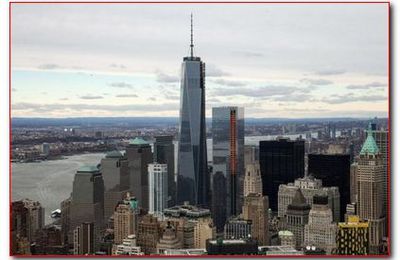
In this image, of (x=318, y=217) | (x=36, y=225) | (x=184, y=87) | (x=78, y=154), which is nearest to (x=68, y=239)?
(x=36, y=225)

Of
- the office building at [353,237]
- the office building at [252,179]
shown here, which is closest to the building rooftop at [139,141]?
the office building at [252,179]

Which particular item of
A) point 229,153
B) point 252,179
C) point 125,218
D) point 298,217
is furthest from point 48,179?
point 298,217

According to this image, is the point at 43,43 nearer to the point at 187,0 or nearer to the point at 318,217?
the point at 187,0

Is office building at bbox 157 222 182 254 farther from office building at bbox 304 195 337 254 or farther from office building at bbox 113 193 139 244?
office building at bbox 304 195 337 254

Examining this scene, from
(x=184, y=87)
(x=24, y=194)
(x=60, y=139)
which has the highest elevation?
(x=184, y=87)

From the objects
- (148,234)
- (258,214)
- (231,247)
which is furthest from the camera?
(258,214)

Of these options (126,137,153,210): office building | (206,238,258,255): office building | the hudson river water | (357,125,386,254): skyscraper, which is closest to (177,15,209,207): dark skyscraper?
(126,137,153,210): office building

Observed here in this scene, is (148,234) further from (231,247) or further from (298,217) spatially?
(298,217)
